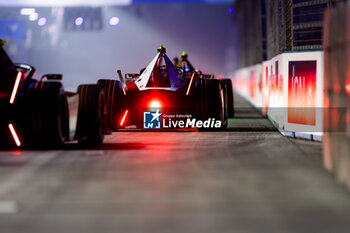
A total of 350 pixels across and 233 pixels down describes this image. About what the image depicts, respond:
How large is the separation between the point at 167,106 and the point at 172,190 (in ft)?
21.3

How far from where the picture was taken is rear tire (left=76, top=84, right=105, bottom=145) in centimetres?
1049

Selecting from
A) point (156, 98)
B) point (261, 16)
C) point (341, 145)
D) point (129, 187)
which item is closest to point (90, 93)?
point (156, 98)

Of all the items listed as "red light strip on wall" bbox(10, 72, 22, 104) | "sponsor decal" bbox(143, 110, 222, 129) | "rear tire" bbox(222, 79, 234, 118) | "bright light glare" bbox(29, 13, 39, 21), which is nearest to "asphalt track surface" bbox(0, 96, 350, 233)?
"red light strip on wall" bbox(10, 72, 22, 104)

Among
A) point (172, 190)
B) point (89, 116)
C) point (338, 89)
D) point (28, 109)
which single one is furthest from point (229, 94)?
point (172, 190)

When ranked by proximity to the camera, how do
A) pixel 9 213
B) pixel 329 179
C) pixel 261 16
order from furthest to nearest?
pixel 261 16, pixel 329 179, pixel 9 213

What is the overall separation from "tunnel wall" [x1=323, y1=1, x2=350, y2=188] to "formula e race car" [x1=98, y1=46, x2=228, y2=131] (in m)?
5.45

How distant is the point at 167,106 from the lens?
505 inches

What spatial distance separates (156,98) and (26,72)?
135 inches

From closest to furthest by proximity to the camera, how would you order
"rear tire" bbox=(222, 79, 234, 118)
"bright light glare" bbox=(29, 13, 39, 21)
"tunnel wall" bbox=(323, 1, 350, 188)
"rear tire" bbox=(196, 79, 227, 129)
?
1. "tunnel wall" bbox=(323, 1, 350, 188)
2. "rear tire" bbox=(196, 79, 227, 129)
3. "rear tire" bbox=(222, 79, 234, 118)
4. "bright light glare" bbox=(29, 13, 39, 21)

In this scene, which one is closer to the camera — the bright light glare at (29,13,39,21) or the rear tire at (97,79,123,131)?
the rear tire at (97,79,123,131)

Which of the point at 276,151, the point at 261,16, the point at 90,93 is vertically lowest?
the point at 276,151

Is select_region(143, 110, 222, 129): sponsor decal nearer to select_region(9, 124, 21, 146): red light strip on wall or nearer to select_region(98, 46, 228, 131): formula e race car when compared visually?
select_region(98, 46, 228, 131): formula e race car

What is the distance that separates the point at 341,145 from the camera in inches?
270

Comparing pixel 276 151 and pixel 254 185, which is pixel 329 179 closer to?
pixel 254 185
